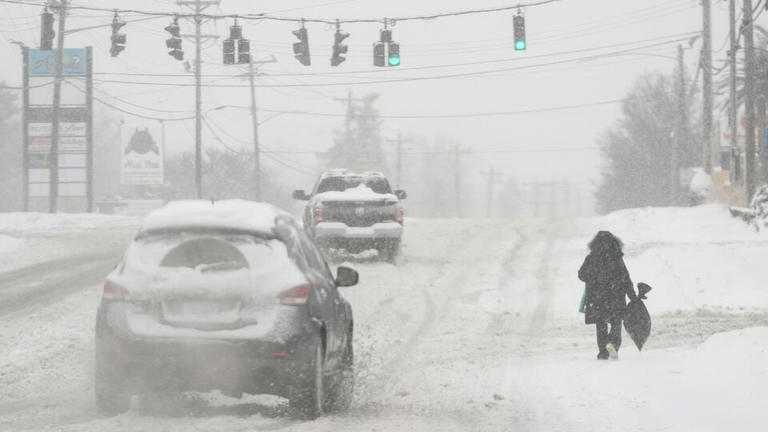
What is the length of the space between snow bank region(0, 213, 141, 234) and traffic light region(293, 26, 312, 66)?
8.37 meters

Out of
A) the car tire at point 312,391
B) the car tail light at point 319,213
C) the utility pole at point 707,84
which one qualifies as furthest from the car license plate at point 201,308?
the utility pole at point 707,84

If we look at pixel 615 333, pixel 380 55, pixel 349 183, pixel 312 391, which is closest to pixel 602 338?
pixel 615 333

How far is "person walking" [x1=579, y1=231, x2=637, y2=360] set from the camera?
1130cm

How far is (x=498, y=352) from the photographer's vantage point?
41.4 ft

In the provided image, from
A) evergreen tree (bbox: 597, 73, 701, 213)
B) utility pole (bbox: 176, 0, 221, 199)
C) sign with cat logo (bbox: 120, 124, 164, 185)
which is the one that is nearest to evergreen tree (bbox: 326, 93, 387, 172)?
evergreen tree (bbox: 597, 73, 701, 213)

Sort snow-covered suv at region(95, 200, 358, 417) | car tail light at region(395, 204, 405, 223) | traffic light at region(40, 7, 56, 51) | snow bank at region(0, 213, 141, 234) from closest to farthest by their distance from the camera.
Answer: snow-covered suv at region(95, 200, 358, 417)
car tail light at region(395, 204, 405, 223)
traffic light at region(40, 7, 56, 51)
snow bank at region(0, 213, 141, 234)

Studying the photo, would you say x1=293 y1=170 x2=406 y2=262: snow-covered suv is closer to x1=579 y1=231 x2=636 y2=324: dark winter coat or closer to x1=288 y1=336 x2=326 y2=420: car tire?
x1=579 y1=231 x2=636 y2=324: dark winter coat

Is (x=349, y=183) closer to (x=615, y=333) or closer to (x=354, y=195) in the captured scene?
(x=354, y=195)

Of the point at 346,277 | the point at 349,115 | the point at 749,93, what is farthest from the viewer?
the point at 349,115

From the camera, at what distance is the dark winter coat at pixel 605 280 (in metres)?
11.3

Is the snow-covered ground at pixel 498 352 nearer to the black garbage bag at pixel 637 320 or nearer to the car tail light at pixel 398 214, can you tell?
the black garbage bag at pixel 637 320

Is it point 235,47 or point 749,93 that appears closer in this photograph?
point 749,93

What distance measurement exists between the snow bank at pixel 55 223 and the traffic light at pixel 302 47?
27.4 ft

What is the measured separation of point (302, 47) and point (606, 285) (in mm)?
20526
